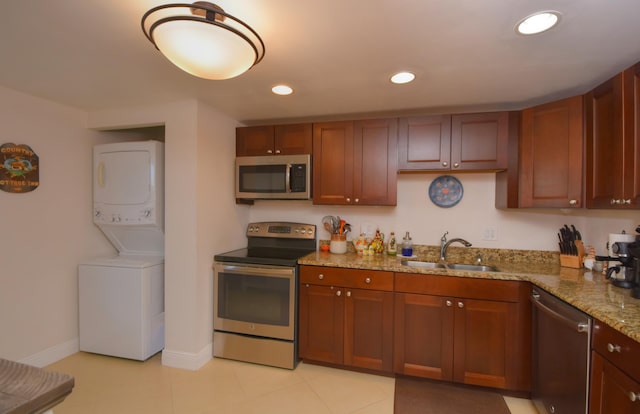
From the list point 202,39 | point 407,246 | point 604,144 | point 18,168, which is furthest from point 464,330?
point 18,168

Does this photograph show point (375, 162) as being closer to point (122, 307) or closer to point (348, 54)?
point (348, 54)

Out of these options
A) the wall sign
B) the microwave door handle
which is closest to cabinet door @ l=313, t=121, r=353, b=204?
the microwave door handle

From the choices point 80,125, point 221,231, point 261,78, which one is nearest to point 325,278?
point 221,231

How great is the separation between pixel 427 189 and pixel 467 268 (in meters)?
0.75

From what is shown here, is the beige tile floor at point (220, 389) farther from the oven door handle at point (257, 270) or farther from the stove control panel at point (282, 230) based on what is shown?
the stove control panel at point (282, 230)

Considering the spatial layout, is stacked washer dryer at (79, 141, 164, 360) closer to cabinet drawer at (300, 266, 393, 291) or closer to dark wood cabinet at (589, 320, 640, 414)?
cabinet drawer at (300, 266, 393, 291)

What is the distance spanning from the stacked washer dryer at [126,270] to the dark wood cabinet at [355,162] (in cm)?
135

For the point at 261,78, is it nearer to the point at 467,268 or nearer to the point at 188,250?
the point at 188,250

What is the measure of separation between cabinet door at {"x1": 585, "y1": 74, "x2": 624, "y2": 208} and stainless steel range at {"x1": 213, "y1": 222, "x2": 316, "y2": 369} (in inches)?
80.4

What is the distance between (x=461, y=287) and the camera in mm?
2074

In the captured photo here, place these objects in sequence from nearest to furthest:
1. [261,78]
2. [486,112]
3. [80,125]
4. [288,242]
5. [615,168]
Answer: [615,168] < [261,78] < [486,112] < [80,125] < [288,242]

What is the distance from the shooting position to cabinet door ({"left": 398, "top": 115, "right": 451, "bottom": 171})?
7.78ft

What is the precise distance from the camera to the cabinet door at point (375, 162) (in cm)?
248

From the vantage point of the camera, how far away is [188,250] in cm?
236
